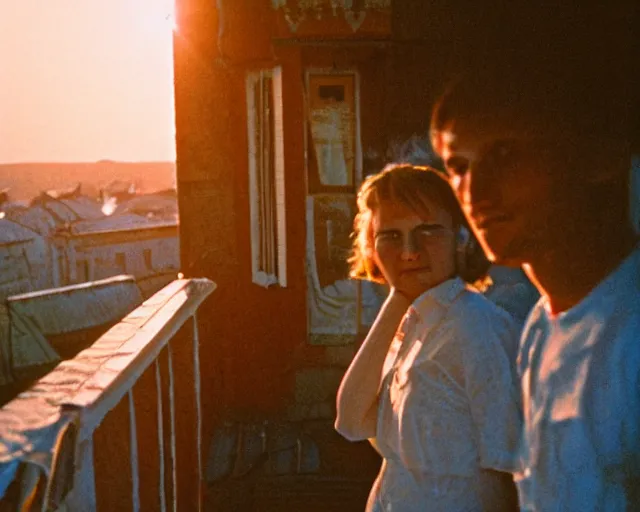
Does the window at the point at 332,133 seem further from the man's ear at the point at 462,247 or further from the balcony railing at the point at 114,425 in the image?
the man's ear at the point at 462,247

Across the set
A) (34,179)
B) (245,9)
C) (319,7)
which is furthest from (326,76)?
(34,179)

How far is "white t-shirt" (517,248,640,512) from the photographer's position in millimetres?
724

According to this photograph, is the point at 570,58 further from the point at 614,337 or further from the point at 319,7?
the point at 319,7

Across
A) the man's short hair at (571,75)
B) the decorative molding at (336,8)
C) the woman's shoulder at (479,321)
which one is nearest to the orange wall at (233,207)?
the decorative molding at (336,8)

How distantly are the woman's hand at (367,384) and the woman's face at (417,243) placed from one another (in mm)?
123

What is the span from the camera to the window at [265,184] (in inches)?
191

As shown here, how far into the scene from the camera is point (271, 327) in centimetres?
514

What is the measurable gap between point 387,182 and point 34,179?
236ft

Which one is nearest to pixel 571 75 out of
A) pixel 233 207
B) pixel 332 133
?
pixel 332 133

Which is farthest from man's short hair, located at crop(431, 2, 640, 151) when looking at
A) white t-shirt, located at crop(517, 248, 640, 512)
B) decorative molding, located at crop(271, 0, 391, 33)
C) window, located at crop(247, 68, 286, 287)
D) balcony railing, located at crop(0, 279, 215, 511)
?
window, located at crop(247, 68, 286, 287)

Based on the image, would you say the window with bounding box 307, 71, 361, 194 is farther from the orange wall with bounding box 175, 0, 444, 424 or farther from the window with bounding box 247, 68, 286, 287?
the window with bounding box 247, 68, 286, 287

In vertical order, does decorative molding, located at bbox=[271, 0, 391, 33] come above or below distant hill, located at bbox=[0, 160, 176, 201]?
below

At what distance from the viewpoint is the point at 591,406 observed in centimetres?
74

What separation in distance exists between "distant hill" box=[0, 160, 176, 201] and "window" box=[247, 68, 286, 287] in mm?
59792
